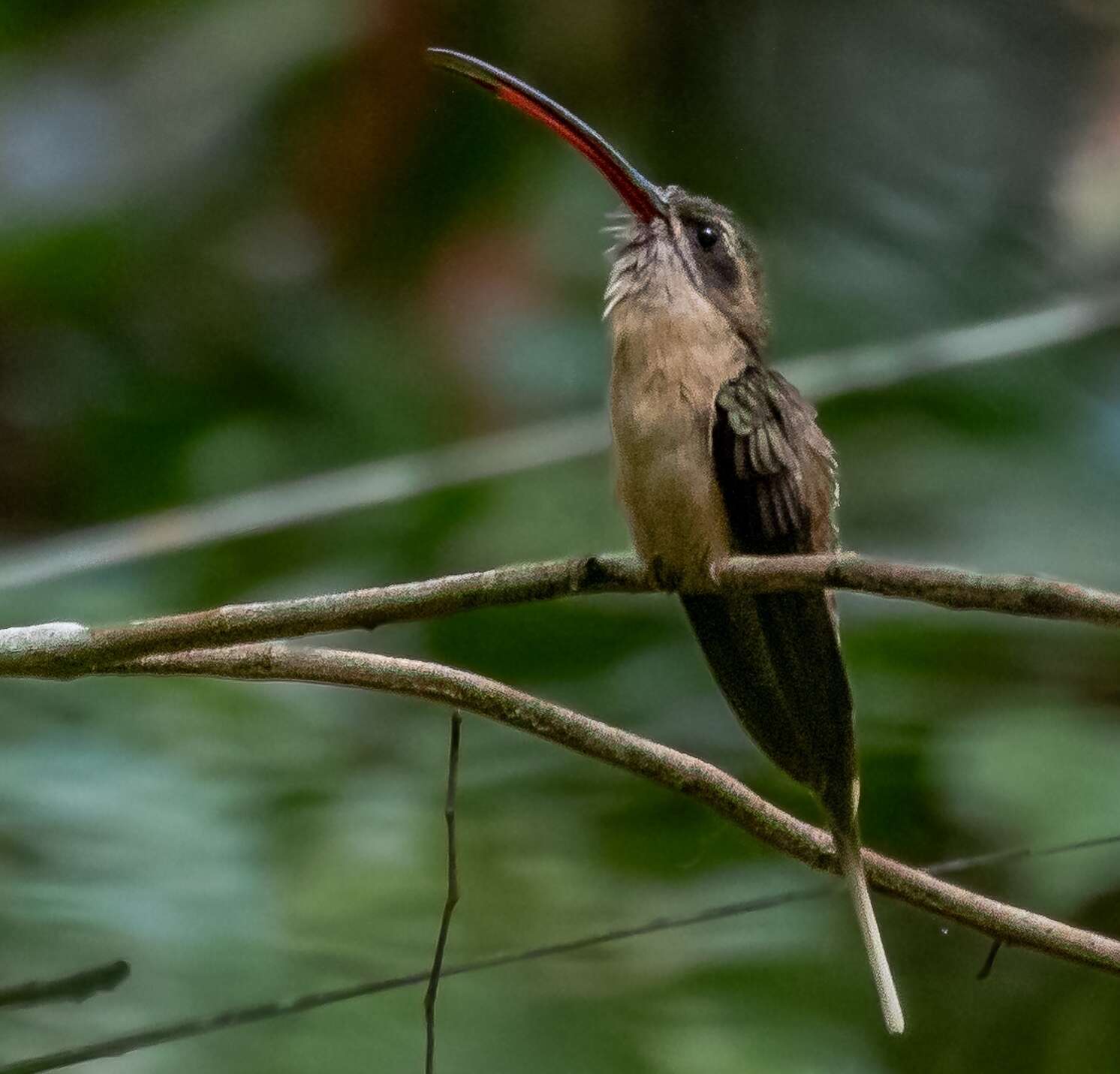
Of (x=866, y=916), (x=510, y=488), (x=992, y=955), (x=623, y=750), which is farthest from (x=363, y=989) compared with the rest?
(x=510, y=488)

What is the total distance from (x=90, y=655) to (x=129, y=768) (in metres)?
1.16

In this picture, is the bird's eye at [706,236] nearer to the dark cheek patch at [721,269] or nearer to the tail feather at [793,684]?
the dark cheek patch at [721,269]

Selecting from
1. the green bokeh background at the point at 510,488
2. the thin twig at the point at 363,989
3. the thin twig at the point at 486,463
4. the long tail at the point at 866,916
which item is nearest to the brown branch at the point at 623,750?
the long tail at the point at 866,916

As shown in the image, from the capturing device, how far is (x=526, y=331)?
2.75m

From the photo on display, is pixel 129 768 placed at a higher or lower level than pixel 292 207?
lower

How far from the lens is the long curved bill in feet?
5.90

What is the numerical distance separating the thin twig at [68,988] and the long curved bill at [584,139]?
1.09 m

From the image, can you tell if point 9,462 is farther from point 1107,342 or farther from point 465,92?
point 1107,342

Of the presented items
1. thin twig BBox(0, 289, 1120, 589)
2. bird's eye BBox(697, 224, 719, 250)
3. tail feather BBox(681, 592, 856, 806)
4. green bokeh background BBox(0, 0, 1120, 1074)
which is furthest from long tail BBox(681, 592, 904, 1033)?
thin twig BBox(0, 289, 1120, 589)

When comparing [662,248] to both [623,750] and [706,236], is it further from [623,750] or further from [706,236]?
[623,750]

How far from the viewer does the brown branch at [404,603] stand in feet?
4.09

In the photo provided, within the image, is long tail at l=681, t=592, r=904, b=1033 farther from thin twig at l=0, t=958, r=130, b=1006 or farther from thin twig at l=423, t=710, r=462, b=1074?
thin twig at l=0, t=958, r=130, b=1006

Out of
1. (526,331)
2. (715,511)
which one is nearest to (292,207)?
(526,331)

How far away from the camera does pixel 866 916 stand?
Result: 1547mm
